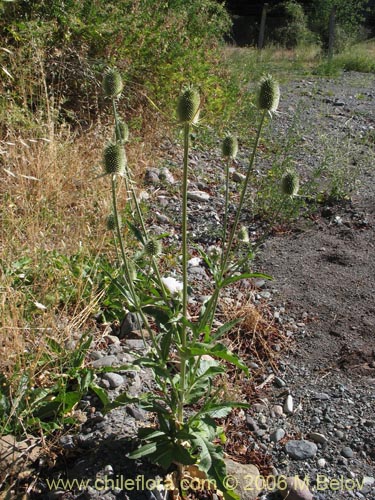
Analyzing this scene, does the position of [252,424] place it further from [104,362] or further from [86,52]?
[86,52]

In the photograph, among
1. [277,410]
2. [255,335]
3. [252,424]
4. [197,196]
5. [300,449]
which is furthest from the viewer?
[197,196]

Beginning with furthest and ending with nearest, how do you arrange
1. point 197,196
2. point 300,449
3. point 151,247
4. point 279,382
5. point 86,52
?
1. point 86,52
2. point 197,196
3. point 279,382
4. point 300,449
5. point 151,247

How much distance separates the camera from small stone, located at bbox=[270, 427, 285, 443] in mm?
2369

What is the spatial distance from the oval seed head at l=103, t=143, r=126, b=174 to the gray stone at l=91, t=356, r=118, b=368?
104cm

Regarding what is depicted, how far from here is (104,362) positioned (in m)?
2.45

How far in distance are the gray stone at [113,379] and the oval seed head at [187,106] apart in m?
1.25

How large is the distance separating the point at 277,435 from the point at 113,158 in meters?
1.47

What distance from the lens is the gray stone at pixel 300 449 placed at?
2.27m

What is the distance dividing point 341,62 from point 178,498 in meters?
13.6

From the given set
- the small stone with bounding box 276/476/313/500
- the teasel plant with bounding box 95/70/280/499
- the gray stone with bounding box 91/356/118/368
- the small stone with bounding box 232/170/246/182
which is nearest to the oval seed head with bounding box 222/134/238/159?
the teasel plant with bounding box 95/70/280/499

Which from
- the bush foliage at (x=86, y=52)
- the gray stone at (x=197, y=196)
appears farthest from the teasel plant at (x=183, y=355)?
the bush foliage at (x=86, y=52)

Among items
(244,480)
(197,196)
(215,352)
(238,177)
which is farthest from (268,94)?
(238,177)

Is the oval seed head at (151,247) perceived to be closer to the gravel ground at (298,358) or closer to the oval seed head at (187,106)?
the gravel ground at (298,358)

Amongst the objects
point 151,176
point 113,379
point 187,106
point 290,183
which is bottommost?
point 113,379
